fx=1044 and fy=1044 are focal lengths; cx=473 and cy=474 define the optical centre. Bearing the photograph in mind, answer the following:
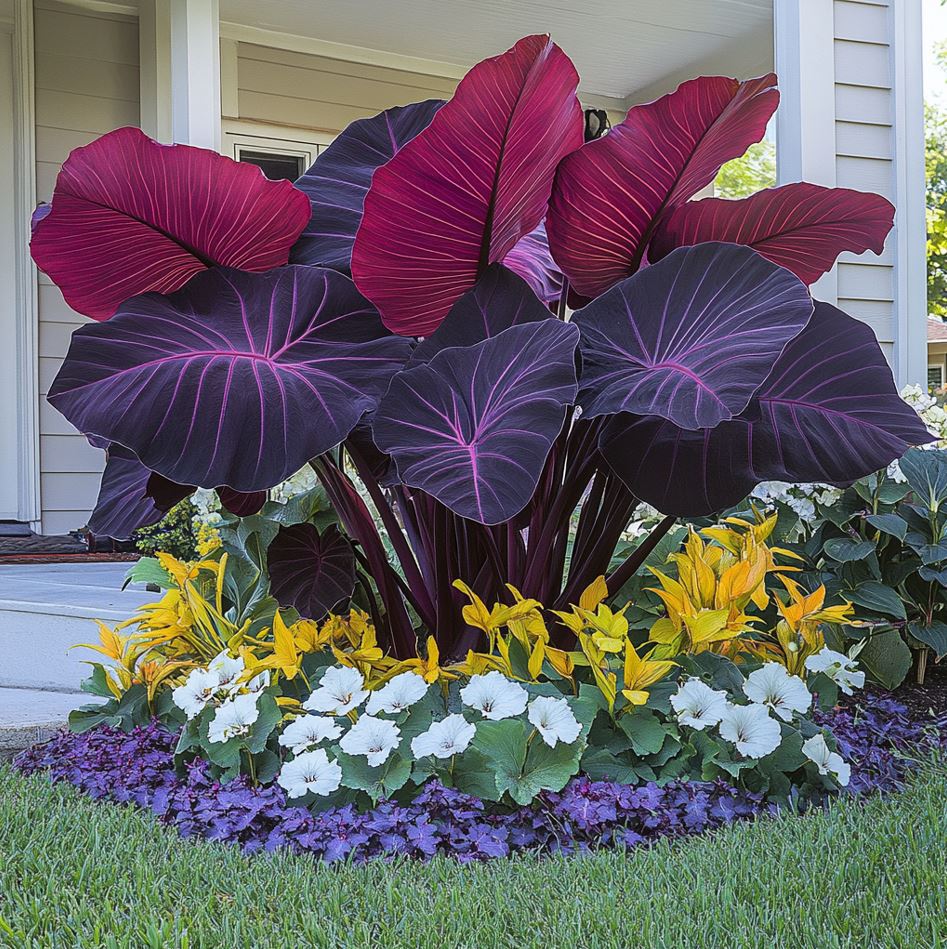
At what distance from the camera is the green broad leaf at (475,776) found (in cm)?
157

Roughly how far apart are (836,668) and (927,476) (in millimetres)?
594

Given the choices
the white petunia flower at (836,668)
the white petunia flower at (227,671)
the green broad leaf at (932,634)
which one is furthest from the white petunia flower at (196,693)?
the green broad leaf at (932,634)

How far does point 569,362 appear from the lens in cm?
147

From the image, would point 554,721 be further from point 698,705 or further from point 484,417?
point 484,417

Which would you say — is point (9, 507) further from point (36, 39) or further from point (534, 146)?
point (534, 146)

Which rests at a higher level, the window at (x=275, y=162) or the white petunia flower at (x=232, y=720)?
the window at (x=275, y=162)

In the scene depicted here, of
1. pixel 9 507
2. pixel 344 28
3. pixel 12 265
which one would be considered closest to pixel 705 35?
pixel 344 28

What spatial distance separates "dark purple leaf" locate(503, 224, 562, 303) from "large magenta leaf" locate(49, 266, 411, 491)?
1.50 feet

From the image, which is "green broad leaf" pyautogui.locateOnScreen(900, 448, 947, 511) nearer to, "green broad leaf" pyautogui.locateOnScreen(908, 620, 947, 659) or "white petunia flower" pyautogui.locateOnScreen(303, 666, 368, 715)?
"green broad leaf" pyautogui.locateOnScreen(908, 620, 947, 659)

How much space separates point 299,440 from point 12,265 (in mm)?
3693

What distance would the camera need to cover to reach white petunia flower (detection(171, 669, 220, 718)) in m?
1.78

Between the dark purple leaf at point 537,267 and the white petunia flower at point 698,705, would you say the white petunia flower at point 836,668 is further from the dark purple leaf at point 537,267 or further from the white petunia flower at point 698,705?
the dark purple leaf at point 537,267

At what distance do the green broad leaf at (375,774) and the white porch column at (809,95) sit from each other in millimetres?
2049

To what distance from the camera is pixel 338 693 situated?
174cm
